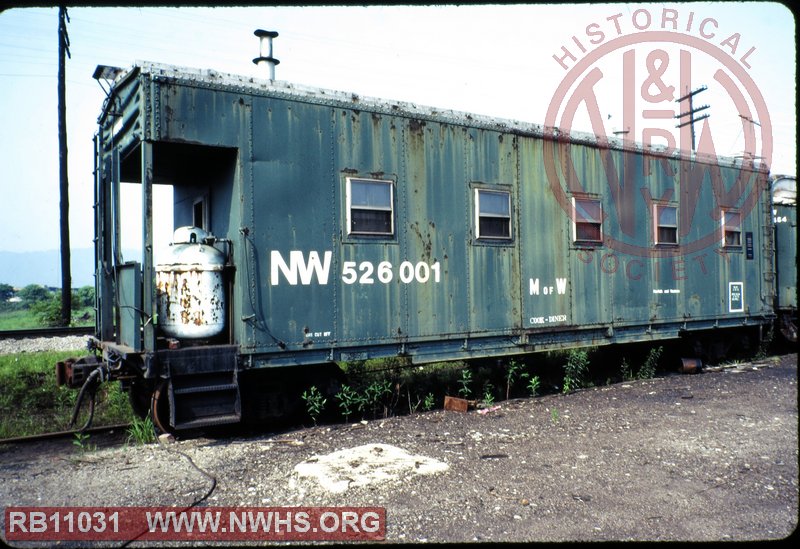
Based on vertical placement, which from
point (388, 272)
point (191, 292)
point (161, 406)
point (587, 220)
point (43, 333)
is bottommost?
point (161, 406)

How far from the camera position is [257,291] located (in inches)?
257

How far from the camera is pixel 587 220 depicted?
9.33 meters

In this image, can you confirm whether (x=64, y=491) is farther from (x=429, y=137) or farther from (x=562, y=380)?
(x=562, y=380)

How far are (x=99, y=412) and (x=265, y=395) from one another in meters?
2.77

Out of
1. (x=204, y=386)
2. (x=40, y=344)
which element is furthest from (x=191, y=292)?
(x=40, y=344)

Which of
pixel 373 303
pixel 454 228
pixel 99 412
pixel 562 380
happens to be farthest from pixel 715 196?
pixel 99 412

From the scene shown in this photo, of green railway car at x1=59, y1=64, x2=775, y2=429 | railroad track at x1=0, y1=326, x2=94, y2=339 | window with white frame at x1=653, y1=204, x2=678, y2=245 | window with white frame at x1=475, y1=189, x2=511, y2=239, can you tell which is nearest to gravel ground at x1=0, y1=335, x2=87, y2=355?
railroad track at x1=0, y1=326, x2=94, y2=339

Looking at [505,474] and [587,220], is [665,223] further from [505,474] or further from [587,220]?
[505,474]

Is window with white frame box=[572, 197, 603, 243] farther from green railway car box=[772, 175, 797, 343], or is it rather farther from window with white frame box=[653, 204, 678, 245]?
green railway car box=[772, 175, 797, 343]

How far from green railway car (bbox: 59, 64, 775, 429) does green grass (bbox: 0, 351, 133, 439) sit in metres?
1.17

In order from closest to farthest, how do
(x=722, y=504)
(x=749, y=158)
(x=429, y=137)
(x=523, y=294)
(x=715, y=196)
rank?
(x=722, y=504) → (x=429, y=137) → (x=523, y=294) → (x=715, y=196) → (x=749, y=158)

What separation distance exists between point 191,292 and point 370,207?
2.39 m

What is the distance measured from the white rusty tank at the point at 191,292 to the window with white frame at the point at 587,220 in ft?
18.3

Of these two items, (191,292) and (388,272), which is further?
(388,272)
